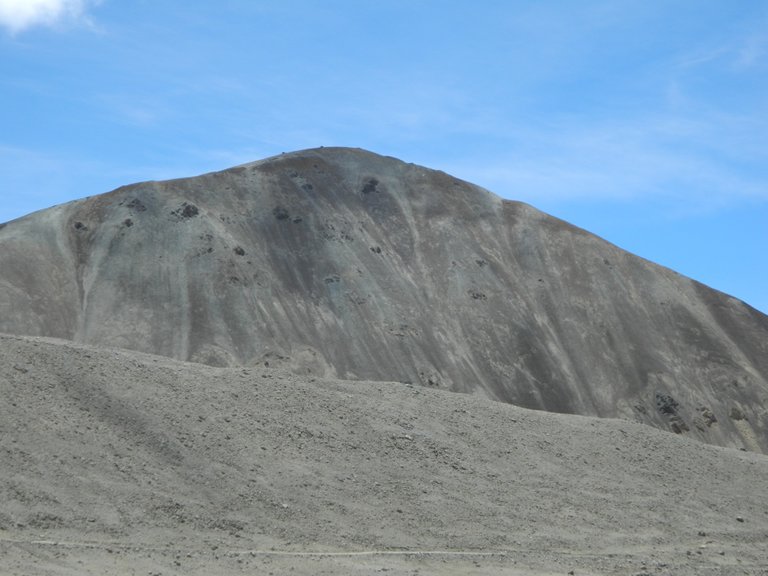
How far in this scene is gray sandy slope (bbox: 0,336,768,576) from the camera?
23531mm

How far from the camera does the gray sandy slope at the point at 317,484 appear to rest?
23.5 meters

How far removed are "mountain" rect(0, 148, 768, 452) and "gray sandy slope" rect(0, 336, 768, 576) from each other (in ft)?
76.4

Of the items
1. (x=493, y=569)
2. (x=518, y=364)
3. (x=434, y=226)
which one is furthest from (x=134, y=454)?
(x=434, y=226)

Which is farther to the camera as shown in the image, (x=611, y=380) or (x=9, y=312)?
(x=611, y=380)

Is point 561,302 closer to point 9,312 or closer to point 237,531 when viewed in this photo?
point 9,312

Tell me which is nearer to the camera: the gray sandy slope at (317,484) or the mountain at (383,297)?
the gray sandy slope at (317,484)

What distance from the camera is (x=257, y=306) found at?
198ft

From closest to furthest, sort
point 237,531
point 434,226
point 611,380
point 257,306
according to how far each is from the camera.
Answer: point 237,531 → point 257,306 → point 611,380 → point 434,226

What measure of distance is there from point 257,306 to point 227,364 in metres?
6.25

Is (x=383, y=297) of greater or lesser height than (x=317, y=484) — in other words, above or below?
above

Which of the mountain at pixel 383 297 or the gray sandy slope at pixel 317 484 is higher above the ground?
the mountain at pixel 383 297

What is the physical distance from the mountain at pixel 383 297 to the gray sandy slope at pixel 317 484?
23.3 metres

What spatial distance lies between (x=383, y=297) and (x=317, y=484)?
123ft

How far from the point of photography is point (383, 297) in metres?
65.2
